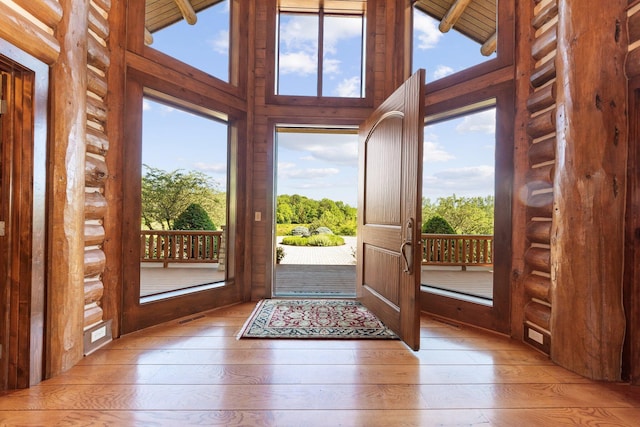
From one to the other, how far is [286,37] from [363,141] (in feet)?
5.53

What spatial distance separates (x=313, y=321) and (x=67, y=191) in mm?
2183

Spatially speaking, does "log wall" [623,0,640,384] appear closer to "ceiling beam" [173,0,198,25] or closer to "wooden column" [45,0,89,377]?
"wooden column" [45,0,89,377]

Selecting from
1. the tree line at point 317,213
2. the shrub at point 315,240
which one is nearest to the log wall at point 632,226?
the tree line at point 317,213

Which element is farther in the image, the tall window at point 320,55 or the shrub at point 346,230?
the shrub at point 346,230

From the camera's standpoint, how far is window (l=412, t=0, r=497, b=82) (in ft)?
9.86

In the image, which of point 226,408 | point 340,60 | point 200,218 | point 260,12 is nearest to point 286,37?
point 260,12

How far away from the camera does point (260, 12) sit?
377 centimetres

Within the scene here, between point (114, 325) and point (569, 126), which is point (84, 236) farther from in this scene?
point (569, 126)

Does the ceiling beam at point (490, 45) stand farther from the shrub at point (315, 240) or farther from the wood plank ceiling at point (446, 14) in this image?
the shrub at point (315, 240)

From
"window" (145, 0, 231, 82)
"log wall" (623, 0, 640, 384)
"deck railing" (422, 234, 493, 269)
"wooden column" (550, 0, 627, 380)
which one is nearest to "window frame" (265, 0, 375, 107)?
"window" (145, 0, 231, 82)

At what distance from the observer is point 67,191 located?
200 centimetres

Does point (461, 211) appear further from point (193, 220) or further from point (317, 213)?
point (317, 213)

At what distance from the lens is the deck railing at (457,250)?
5.23 m

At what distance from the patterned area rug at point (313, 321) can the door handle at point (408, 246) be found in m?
0.64
